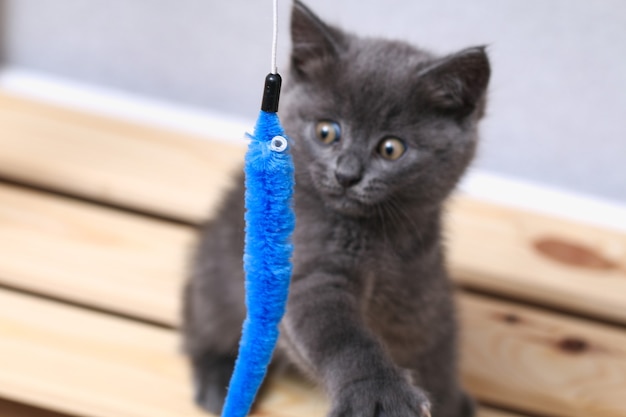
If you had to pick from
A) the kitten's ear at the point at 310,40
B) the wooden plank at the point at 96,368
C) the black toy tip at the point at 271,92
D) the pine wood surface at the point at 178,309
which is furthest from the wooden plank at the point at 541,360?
the black toy tip at the point at 271,92

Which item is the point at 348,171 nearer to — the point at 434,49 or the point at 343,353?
the point at 343,353

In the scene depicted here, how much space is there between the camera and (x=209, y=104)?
1879mm

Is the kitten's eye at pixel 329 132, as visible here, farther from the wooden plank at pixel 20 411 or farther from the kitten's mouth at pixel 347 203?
the wooden plank at pixel 20 411

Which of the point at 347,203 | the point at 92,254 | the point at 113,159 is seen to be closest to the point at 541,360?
the point at 347,203

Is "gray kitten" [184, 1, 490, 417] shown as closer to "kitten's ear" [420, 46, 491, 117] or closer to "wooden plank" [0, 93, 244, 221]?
"kitten's ear" [420, 46, 491, 117]

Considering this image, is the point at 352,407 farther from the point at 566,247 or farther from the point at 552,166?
the point at 552,166

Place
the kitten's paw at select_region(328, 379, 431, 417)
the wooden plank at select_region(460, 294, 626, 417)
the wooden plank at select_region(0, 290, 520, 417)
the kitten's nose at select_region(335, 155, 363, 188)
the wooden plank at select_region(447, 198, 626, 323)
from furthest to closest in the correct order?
the wooden plank at select_region(447, 198, 626, 323) → the wooden plank at select_region(460, 294, 626, 417) → the wooden plank at select_region(0, 290, 520, 417) → the kitten's nose at select_region(335, 155, 363, 188) → the kitten's paw at select_region(328, 379, 431, 417)

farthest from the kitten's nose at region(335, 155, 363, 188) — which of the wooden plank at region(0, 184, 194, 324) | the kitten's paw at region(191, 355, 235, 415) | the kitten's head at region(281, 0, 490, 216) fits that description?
the wooden plank at region(0, 184, 194, 324)

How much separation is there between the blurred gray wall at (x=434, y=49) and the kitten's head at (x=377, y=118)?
625 mm

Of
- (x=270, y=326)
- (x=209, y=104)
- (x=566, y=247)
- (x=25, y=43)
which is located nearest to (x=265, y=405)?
(x=270, y=326)

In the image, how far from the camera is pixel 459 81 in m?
1.03

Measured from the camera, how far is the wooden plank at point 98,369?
108 cm

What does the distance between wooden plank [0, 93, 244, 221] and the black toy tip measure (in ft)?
2.31

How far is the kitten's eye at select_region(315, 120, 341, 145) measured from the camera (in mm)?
1012
